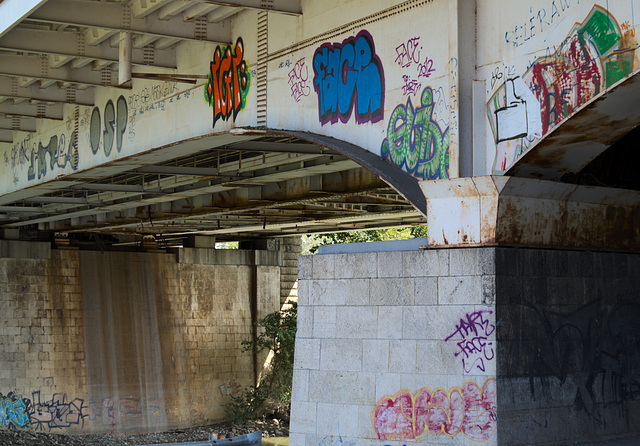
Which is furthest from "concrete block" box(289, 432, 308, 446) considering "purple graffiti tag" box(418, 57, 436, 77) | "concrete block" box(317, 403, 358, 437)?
"purple graffiti tag" box(418, 57, 436, 77)

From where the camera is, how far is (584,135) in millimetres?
7781

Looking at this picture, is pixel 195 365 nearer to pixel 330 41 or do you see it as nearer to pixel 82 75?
pixel 82 75

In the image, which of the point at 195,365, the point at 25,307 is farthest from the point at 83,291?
the point at 195,365

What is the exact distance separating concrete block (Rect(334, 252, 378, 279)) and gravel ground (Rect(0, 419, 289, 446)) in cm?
2184

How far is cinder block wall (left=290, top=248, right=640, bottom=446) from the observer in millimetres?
7664

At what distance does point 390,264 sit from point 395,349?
33.9 inches

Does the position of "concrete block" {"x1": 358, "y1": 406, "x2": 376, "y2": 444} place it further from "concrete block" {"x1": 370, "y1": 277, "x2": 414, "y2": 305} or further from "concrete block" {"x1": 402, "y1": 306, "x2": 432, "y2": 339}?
"concrete block" {"x1": 370, "y1": 277, "x2": 414, "y2": 305}

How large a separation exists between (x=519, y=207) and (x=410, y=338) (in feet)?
5.49

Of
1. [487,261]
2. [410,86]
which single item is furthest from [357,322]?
[410,86]

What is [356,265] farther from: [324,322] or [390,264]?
[324,322]

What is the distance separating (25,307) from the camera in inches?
1255

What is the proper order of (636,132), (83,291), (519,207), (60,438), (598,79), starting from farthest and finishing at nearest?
(83,291), (60,438), (636,132), (519,207), (598,79)

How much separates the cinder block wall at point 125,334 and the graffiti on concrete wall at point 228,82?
21625mm

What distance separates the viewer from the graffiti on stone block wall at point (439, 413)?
7512mm
